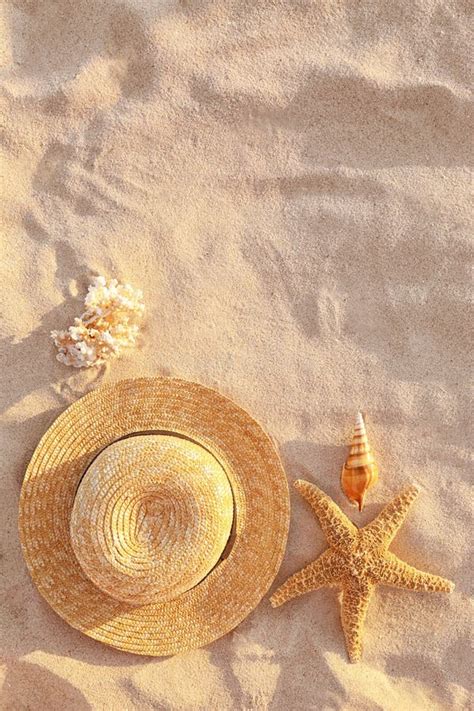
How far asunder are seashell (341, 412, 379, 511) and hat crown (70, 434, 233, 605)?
1.65ft

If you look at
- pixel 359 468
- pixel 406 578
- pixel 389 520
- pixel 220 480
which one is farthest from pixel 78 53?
pixel 406 578

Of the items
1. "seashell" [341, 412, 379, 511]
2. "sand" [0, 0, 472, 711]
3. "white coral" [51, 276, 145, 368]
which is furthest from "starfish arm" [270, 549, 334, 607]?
"white coral" [51, 276, 145, 368]

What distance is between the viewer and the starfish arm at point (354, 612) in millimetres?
2483

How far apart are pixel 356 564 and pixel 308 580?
19cm

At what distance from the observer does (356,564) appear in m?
2.46

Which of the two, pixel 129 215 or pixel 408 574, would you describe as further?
pixel 129 215

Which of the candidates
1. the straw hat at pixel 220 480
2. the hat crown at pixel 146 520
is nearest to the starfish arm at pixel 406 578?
the straw hat at pixel 220 480

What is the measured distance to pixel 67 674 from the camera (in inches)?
105

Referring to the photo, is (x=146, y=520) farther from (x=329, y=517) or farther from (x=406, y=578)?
(x=406, y=578)

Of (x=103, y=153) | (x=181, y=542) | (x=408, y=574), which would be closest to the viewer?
(x=181, y=542)

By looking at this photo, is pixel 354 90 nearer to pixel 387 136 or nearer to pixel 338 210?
pixel 387 136

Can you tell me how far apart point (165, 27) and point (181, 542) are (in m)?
1.91

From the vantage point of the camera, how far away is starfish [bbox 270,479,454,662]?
2461 mm

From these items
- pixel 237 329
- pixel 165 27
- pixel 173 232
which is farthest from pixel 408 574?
pixel 165 27
